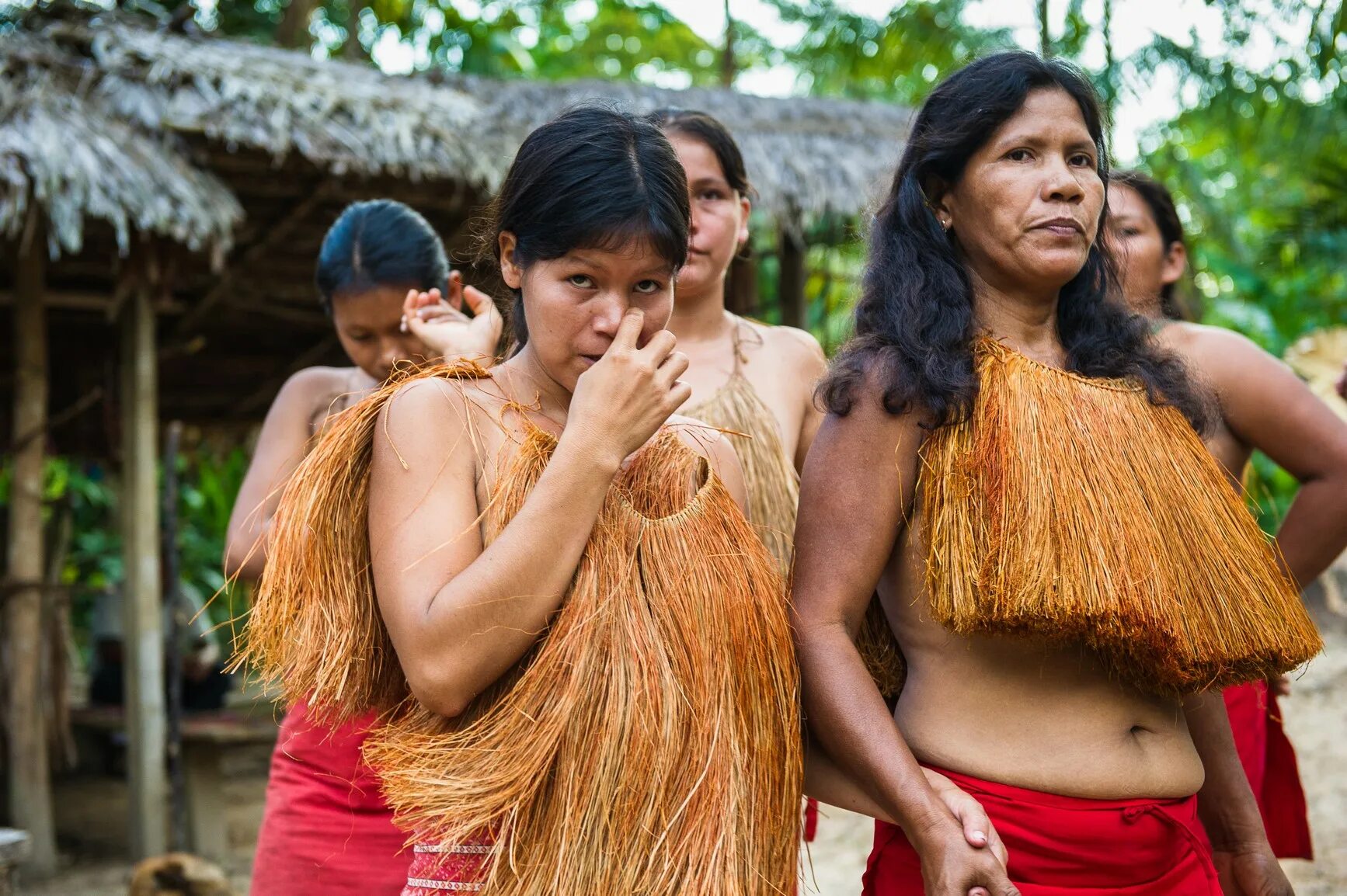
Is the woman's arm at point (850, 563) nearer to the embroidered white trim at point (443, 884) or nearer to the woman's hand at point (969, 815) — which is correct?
the woman's hand at point (969, 815)

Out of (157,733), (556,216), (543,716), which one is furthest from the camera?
(157,733)

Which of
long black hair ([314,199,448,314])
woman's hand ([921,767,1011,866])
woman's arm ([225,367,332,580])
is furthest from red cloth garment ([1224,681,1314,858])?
woman's arm ([225,367,332,580])

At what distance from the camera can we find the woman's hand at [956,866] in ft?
5.02

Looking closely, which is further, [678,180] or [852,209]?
[852,209]

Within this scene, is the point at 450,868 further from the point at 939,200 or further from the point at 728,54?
the point at 728,54

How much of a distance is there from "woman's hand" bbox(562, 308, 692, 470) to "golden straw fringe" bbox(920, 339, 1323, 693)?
16.2 inches

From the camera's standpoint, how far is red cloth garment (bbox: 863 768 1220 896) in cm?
167

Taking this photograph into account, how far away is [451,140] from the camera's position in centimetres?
598

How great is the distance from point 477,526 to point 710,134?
1183 mm

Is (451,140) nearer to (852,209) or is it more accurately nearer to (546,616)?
(852,209)

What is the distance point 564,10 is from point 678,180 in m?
16.5

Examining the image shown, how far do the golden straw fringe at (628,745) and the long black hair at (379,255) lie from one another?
117cm

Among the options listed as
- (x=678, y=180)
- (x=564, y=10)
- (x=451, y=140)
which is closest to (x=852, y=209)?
(x=451, y=140)

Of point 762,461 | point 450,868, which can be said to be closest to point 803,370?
point 762,461
